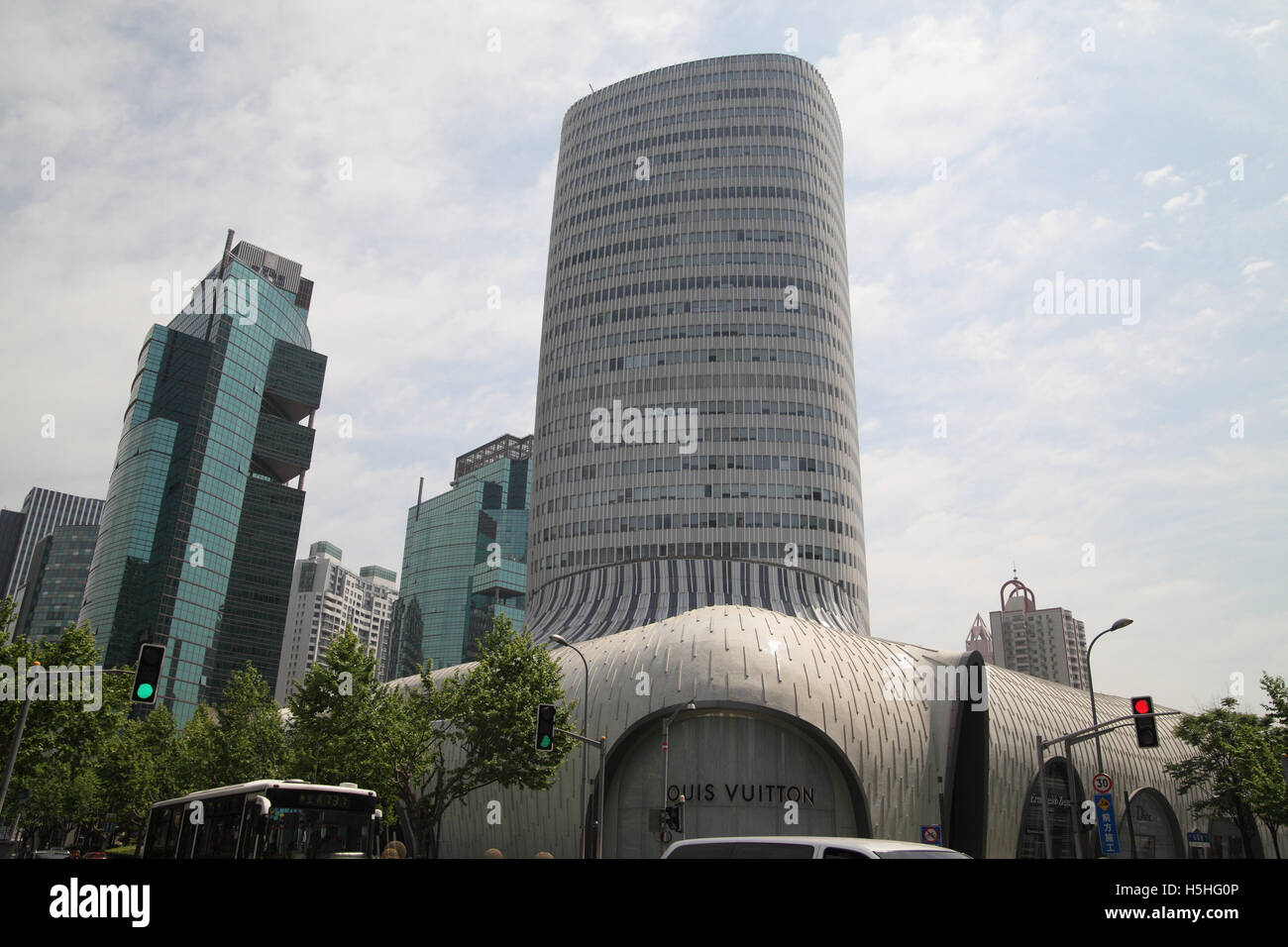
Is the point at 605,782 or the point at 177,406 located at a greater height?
the point at 177,406

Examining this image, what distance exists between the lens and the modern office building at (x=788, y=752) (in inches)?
1662

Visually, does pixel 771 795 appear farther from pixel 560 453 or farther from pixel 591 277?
pixel 591 277

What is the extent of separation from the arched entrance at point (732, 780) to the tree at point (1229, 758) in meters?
26.3

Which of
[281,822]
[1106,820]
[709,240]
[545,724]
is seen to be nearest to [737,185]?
[709,240]

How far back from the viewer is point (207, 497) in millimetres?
150500

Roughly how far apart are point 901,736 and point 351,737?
88.4 feet

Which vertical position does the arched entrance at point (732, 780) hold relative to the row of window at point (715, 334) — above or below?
below

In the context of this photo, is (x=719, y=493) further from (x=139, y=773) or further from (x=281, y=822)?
(x=281, y=822)

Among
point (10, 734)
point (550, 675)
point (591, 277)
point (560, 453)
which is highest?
point (591, 277)

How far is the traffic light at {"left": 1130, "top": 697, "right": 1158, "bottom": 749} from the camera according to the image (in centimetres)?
2662

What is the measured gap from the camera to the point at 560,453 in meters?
102

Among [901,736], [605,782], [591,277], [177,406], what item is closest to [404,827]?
[605,782]

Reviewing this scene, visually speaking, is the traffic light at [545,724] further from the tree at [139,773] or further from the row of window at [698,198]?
the row of window at [698,198]

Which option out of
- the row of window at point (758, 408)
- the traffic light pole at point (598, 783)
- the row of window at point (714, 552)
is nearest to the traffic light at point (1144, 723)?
the traffic light pole at point (598, 783)
